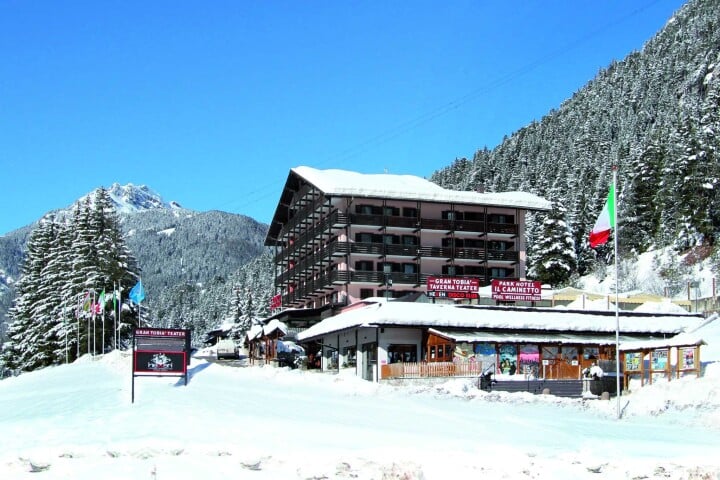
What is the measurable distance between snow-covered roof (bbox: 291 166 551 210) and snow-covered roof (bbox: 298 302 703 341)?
17229 millimetres

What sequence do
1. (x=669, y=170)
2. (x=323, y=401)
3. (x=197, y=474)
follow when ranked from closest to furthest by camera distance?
1. (x=197, y=474)
2. (x=323, y=401)
3. (x=669, y=170)

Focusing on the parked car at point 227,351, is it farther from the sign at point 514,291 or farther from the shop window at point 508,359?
the shop window at point 508,359

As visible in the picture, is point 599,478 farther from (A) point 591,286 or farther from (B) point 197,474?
(A) point 591,286

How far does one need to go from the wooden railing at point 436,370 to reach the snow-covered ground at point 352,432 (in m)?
2.03

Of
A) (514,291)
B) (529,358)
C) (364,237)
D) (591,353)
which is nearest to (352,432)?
(529,358)

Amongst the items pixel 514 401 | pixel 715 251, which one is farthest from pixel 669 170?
pixel 514 401

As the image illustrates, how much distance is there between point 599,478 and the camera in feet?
56.5

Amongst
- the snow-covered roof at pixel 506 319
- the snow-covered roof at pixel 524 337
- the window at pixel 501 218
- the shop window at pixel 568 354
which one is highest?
the window at pixel 501 218

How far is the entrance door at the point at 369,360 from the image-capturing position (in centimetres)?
4695

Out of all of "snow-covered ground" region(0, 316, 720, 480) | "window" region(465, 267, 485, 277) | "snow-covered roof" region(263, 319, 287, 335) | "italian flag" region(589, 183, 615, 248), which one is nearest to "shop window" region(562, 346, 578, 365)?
"snow-covered ground" region(0, 316, 720, 480)

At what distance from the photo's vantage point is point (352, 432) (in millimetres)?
21938

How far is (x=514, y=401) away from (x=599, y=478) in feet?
51.4

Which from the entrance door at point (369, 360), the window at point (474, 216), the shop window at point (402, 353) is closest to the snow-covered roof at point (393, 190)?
the window at point (474, 216)

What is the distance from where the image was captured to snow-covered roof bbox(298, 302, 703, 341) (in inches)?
1812
